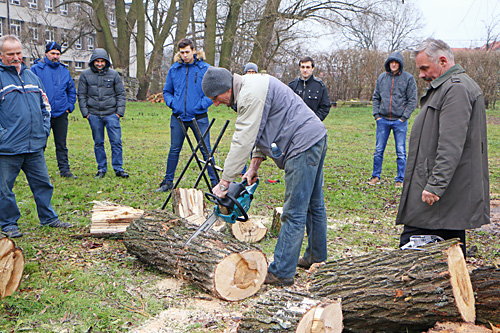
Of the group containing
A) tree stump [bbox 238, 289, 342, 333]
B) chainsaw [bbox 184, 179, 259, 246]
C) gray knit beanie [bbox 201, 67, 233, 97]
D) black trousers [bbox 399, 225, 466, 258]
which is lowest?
tree stump [bbox 238, 289, 342, 333]

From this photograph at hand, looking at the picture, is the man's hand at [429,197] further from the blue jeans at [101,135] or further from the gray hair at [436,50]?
the blue jeans at [101,135]

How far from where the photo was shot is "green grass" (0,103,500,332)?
3.19 metres

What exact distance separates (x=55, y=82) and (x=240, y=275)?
5438mm

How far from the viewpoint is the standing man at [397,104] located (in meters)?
7.11

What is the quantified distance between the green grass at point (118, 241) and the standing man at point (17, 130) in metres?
0.40

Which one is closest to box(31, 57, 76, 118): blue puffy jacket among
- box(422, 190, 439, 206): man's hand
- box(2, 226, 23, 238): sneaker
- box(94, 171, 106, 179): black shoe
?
box(94, 171, 106, 179): black shoe

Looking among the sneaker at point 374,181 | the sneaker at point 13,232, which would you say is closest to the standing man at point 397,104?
the sneaker at point 374,181

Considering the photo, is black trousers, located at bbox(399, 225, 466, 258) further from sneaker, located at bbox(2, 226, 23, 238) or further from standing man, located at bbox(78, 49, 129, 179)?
standing man, located at bbox(78, 49, 129, 179)

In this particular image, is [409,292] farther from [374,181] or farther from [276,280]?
[374,181]

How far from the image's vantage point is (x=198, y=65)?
6.29 metres

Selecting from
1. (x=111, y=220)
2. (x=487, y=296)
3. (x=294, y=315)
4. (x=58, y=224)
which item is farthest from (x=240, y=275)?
(x=58, y=224)

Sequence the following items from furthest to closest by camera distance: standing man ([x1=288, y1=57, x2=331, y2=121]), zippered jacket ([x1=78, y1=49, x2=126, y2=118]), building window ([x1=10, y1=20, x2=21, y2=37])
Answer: building window ([x1=10, y1=20, x2=21, y2=37]) → zippered jacket ([x1=78, y1=49, x2=126, y2=118]) → standing man ([x1=288, y1=57, x2=331, y2=121])

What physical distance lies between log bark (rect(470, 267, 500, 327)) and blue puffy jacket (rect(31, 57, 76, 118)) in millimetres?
6632

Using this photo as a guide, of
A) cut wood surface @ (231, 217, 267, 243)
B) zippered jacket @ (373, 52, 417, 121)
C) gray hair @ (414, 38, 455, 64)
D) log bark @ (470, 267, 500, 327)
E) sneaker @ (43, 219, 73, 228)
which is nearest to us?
log bark @ (470, 267, 500, 327)
